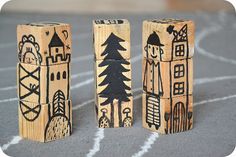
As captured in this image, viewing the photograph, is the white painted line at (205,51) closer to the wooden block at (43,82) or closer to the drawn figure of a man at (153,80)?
the drawn figure of a man at (153,80)

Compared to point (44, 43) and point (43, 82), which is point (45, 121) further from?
point (44, 43)

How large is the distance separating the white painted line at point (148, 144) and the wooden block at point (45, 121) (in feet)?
0.76

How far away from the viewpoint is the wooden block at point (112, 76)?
1.46 meters

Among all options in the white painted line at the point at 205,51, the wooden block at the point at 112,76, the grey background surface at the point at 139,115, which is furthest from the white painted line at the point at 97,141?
the white painted line at the point at 205,51

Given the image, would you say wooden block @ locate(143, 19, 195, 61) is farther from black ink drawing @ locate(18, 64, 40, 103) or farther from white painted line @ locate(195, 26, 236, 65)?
white painted line @ locate(195, 26, 236, 65)

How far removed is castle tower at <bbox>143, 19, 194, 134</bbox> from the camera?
138 cm

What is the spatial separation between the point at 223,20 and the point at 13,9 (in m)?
1.81

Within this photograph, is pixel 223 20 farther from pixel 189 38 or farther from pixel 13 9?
pixel 189 38

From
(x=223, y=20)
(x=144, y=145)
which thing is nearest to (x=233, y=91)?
(x=144, y=145)

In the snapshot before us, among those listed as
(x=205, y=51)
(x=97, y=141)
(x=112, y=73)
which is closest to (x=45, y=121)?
(x=97, y=141)

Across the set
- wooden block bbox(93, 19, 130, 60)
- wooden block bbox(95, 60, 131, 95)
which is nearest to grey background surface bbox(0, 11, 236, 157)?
wooden block bbox(95, 60, 131, 95)

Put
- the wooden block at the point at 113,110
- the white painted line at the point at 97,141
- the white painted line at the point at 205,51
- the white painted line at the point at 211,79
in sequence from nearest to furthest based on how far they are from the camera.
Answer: the white painted line at the point at 97,141, the wooden block at the point at 113,110, the white painted line at the point at 211,79, the white painted line at the point at 205,51

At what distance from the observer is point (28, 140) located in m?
1.37

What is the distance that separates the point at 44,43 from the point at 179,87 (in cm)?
41
